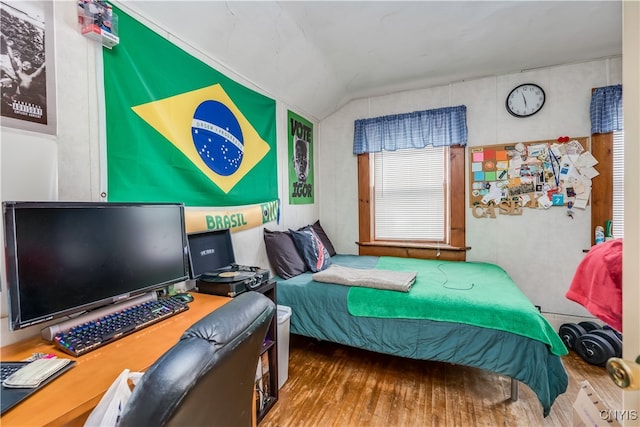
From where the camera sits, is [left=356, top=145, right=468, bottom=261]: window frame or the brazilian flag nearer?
the brazilian flag

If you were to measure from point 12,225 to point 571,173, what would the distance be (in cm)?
383

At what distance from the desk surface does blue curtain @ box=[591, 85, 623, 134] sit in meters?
3.60

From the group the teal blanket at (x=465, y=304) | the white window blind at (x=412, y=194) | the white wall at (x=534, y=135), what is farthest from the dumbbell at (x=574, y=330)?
the white window blind at (x=412, y=194)

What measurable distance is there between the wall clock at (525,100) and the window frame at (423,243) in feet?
1.98

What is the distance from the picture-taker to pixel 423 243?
10.8 ft

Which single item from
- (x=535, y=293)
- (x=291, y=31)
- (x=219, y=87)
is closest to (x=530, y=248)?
(x=535, y=293)

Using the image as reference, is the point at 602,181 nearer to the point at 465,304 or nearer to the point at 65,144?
the point at 465,304

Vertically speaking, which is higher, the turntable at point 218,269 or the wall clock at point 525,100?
the wall clock at point 525,100

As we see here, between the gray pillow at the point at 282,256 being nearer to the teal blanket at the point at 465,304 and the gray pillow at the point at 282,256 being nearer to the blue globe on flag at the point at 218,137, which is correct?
the teal blanket at the point at 465,304

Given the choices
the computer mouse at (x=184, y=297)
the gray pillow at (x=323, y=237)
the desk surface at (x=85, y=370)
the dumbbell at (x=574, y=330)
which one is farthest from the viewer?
the gray pillow at (x=323, y=237)

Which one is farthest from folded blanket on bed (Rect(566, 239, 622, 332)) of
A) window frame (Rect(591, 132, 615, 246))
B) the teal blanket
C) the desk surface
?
window frame (Rect(591, 132, 615, 246))

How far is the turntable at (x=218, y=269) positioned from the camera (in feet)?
5.14

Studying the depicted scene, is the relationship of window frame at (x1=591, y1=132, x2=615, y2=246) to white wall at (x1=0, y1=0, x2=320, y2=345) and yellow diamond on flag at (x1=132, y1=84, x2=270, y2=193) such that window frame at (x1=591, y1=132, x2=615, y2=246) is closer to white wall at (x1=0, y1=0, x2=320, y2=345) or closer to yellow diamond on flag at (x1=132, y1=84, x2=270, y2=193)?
yellow diamond on flag at (x1=132, y1=84, x2=270, y2=193)

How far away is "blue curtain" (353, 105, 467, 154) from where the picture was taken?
9.96 ft
